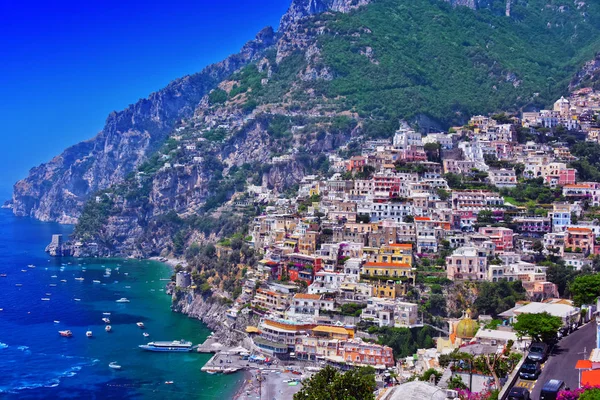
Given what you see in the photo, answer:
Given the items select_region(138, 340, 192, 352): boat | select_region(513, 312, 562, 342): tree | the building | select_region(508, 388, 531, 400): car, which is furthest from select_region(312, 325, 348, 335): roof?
select_region(508, 388, 531, 400): car

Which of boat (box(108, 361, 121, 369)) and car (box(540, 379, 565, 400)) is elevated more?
car (box(540, 379, 565, 400))

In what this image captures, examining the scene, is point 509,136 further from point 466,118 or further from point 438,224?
point 466,118

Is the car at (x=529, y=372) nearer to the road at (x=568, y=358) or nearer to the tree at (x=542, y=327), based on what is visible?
the road at (x=568, y=358)

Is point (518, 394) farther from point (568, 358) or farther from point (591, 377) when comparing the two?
point (568, 358)

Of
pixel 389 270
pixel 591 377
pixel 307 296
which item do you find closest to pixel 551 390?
pixel 591 377

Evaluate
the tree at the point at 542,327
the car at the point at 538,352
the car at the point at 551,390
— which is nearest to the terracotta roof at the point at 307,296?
the tree at the point at 542,327

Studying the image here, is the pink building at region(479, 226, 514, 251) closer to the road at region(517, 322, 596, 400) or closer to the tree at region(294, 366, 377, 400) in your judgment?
the road at region(517, 322, 596, 400)
